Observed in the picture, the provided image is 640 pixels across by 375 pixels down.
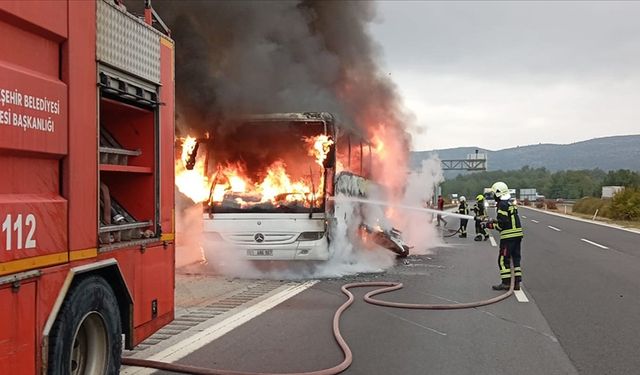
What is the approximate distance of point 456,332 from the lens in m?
7.04

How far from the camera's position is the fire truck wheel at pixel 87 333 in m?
3.55

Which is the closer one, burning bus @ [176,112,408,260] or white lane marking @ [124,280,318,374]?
white lane marking @ [124,280,318,374]

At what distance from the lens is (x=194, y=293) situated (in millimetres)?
9461

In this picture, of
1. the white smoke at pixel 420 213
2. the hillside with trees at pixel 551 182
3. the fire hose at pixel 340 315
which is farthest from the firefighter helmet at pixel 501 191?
the hillside with trees at pixel 551 182

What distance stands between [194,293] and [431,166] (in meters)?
14.2

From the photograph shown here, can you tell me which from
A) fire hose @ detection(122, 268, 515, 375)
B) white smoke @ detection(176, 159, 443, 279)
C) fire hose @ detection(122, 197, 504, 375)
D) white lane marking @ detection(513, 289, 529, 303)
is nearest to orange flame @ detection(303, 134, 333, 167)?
white smoke @ detection(176, 159, 443, 279)

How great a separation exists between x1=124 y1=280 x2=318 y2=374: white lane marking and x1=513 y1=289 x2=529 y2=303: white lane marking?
3.21 m

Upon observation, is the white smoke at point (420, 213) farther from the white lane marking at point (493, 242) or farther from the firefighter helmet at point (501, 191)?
the firefighter helmet at point (501, 191)

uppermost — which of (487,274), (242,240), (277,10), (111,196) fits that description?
(277,10)

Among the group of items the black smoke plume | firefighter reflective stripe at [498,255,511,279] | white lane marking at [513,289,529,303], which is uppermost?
the black smoke plume

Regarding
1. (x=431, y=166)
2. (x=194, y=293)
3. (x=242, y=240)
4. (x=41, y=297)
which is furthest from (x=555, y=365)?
(x=431, y=166)

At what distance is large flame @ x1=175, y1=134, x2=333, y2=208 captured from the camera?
11031 millimetres

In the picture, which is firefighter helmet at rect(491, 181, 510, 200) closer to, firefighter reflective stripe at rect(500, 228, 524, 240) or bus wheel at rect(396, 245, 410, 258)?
firefighter reflective stripe at rect(500, 228, 524, 240)

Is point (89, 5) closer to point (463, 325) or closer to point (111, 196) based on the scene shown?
point (111, 196)
